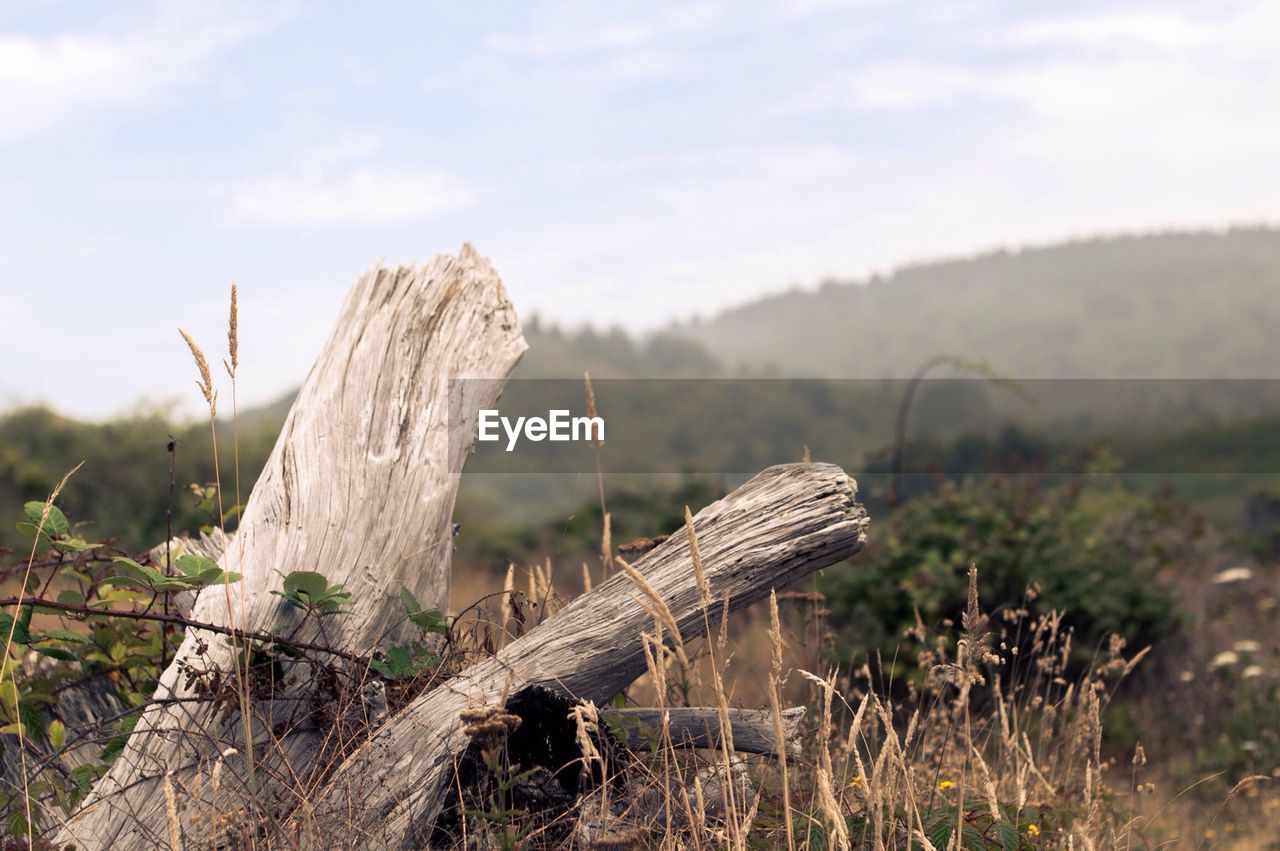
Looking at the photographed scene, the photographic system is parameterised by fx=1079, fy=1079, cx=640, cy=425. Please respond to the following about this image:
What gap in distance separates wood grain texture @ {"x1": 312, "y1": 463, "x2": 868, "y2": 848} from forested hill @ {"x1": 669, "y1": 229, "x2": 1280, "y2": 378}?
43.9 metres

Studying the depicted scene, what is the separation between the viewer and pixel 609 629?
3256 mm

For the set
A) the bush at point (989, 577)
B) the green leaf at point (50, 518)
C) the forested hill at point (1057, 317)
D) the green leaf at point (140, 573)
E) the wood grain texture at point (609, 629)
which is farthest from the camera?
the forested hill at point (1057, 317)

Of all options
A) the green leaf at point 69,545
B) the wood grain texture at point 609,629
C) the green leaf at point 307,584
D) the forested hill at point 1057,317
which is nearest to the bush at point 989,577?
the wood grain texture at point 609,629

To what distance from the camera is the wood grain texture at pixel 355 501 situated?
3443 millimetres

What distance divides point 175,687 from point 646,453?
101 feet

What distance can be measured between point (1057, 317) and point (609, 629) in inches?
2265

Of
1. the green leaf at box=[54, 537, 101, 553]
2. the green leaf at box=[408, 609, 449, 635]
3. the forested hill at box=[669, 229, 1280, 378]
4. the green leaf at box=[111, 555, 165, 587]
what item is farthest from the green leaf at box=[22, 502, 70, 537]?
the forested hill at box=[669, 229, 1280, 378]

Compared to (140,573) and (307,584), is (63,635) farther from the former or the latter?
(307,584)

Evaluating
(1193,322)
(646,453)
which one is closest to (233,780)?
(646,453)

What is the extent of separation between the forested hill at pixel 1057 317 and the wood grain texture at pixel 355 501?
42.8 metres

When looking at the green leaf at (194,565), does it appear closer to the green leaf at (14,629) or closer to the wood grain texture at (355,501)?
the wood grain texture at (355,501)

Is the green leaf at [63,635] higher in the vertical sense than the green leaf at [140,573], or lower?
lower

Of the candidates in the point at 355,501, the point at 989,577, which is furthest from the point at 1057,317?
the point at 355,501

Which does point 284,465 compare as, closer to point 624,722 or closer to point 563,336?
point 624,722
